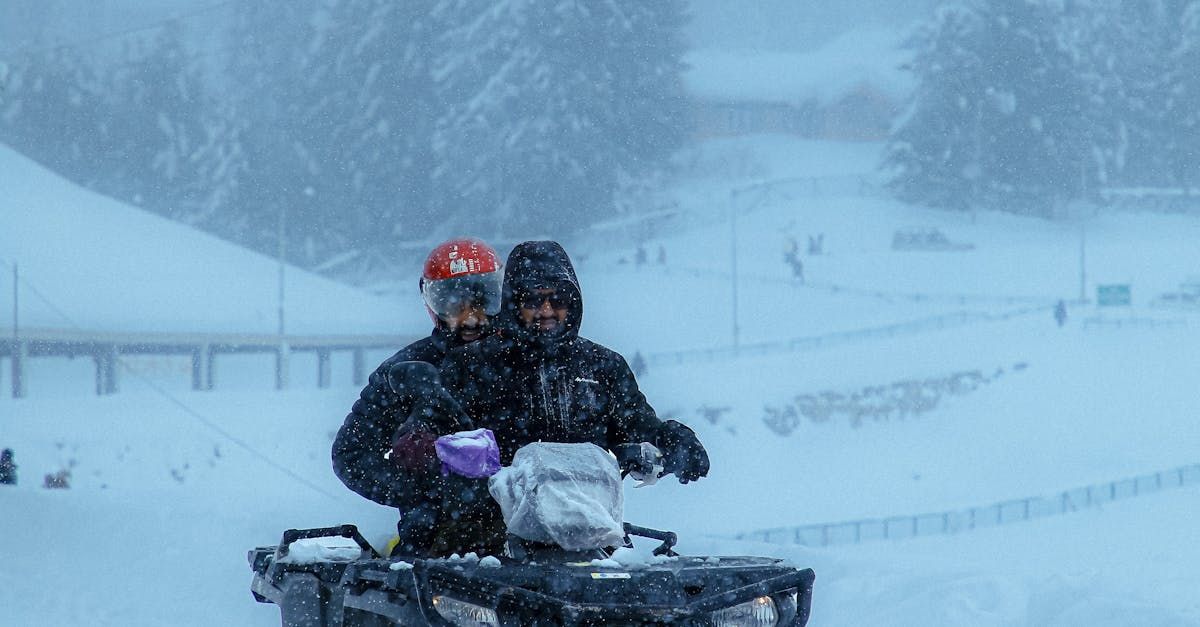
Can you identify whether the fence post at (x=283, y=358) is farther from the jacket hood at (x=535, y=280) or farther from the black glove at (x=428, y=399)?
the black glove at (x=428, y=399)

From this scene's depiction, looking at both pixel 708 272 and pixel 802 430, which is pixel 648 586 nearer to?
pixel 802 430

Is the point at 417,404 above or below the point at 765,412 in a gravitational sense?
above

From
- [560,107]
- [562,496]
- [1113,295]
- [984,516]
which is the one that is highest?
[560,107]

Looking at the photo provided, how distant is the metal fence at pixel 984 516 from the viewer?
90.0 feet

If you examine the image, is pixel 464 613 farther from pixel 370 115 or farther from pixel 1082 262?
pixel 370 115

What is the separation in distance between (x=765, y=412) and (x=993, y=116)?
22.8 m

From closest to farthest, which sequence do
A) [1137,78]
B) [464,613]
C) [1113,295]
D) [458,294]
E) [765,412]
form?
[464,613] < [458,294] < [765,412] < [1113,295] < [1137,78]

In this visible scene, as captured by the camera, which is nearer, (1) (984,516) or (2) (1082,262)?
(1) (984,516)

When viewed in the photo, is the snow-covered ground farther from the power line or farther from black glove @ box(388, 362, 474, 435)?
black glove @ box(388, 362, 474, 435)

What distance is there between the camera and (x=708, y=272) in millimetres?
52219

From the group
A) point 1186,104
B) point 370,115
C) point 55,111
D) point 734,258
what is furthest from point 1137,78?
point 55,111

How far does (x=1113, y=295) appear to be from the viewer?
4750 cm

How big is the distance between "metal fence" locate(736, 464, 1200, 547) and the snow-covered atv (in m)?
22.3

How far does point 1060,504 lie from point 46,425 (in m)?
24.0
